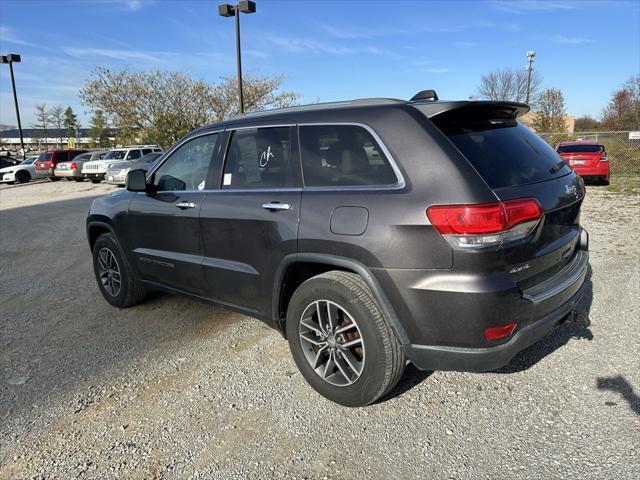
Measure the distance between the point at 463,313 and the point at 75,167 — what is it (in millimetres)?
24400

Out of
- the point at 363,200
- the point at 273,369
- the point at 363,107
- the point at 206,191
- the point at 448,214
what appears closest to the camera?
the point at 448,214

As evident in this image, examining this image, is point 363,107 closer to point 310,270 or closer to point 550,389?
point 310,270

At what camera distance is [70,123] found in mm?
79875

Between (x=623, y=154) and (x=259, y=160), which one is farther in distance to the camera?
→ (x=623, y=154)

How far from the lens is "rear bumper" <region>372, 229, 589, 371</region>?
7.59 ft

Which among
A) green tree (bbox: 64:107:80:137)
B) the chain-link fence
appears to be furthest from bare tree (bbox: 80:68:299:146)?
green tree (bbox: 64:107:80:137)

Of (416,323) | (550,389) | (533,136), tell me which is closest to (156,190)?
(416,323)

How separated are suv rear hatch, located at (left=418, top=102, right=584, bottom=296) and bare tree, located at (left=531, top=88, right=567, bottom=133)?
37918 mm

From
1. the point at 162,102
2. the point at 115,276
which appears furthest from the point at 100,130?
the point at 115,276

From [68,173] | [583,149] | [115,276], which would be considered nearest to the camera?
[115,276]

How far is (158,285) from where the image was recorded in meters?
4.18

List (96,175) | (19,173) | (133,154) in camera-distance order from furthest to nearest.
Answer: (19,173), (96,175), (133,154)

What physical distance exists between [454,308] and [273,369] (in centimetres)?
154

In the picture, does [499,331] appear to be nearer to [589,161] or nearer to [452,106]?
[452,106]
